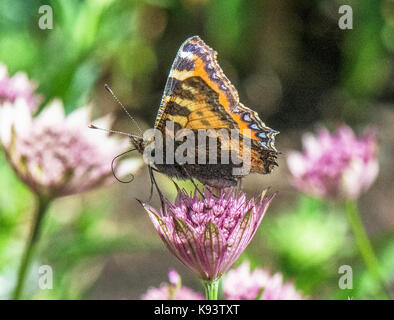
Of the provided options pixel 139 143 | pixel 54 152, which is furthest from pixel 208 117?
pixel 54 152

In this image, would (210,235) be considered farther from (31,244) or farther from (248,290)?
(31,244)

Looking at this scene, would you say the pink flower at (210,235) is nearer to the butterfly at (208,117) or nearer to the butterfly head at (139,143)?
the butterfly at (208,117)

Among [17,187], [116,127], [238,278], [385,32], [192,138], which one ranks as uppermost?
[385,32]

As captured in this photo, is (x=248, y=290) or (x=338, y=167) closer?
(x=248, y=290)

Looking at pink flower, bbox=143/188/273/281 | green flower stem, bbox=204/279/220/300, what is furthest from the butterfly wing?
green flower stem, bbox=204/279/220/300

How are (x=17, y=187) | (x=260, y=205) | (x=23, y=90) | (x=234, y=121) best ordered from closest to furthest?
(x=260, y=205) < (x=234, y=121) < (x=23, y=90) < (x=17, y=187)

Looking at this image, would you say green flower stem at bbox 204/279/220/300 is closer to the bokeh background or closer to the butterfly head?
the butterfly head
